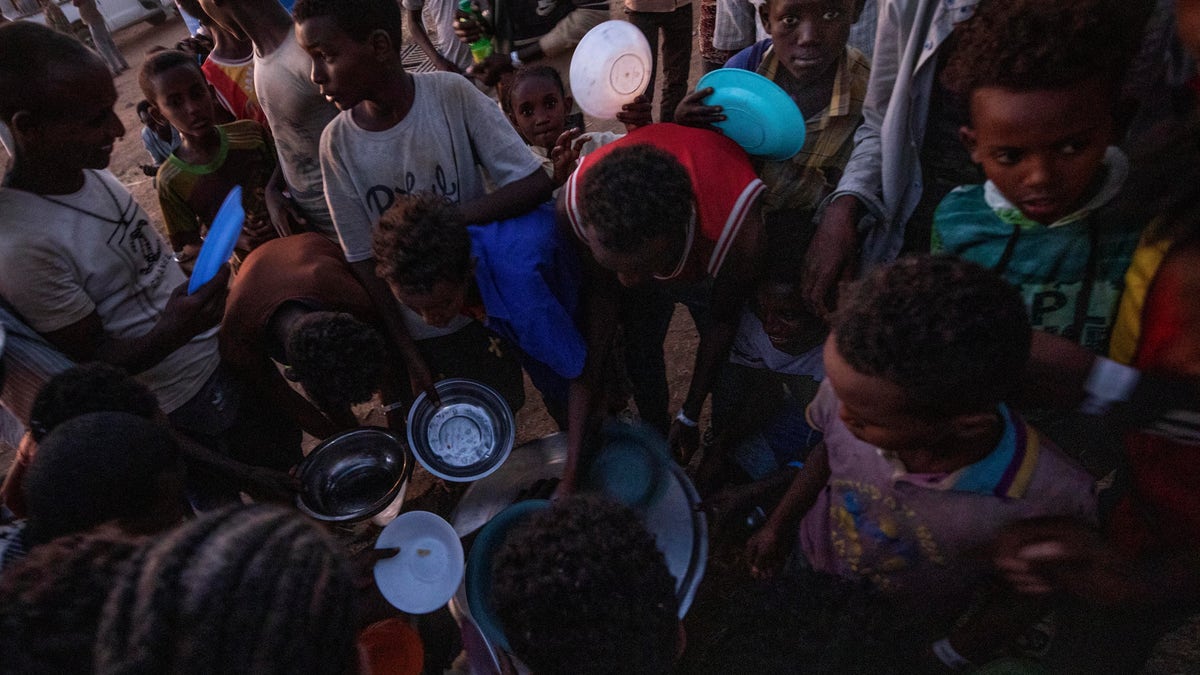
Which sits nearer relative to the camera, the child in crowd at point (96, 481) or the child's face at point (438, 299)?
the child in crowd at point (96, 481)

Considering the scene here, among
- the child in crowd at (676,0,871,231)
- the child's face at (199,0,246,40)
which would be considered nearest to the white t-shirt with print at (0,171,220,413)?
the child's face at (199,0,246,40)

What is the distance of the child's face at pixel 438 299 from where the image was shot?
1.94 m

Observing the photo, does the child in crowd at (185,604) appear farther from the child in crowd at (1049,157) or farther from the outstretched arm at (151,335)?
the child in crowd at (1049,157)

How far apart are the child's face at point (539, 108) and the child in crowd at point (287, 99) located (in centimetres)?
90

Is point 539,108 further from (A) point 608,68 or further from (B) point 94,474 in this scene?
(B) point 94,474

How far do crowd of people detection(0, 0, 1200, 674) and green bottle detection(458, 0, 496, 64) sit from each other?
130cm

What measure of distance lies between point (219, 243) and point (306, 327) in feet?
1.37

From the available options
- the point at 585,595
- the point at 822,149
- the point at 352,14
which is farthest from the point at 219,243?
the point at 822,149

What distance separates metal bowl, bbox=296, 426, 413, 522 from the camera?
2.26 meters

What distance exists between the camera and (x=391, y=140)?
2.17 metres

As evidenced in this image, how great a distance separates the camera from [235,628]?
856 millimetres

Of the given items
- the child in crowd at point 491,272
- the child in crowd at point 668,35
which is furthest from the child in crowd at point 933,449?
the child in crowd at point 668,35

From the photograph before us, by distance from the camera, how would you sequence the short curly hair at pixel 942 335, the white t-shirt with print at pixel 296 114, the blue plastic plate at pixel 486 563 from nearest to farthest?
1. the short curly hair at pixel 942 335
2. the blue plastic plate at pixel 486 563
3. the white t-shirt with print at pixel 296 114

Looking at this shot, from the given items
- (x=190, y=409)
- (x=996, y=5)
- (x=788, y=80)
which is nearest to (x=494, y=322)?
(x=190, y=409)
